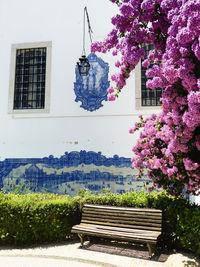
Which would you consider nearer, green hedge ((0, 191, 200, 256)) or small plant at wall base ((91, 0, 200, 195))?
small plant at wall base ((91, 0, 200, 195))

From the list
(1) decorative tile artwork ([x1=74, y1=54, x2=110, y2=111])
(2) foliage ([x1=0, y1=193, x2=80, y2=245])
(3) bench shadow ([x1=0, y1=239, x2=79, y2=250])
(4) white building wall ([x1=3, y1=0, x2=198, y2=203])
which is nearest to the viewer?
(3) bench shadow ([x1=0, y1=239, x2=79, y2=250])

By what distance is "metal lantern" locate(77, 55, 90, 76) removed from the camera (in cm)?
875

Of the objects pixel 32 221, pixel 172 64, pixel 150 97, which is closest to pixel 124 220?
pixel 32 221

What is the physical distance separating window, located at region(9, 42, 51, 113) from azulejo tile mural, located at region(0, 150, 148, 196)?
2161mm

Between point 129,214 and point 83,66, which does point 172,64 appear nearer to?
point 129,214

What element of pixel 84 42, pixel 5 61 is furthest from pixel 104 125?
pixel 5 61

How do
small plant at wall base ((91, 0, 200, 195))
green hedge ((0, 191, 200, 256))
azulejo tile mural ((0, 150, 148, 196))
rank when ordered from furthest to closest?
azulejo tile mural ((0, 150, 148, 196)) < green hedge ((0, 191, 200, 256)) < small plant at wall base ((91, 0, 200, 195))

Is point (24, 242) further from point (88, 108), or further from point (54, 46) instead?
point (54, 46)

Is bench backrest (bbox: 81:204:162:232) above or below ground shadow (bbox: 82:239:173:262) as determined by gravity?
above

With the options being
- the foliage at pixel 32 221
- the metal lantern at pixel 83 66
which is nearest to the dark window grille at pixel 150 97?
the metal lantern at pixel 83 66

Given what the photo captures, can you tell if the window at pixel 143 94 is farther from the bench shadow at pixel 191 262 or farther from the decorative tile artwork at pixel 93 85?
the bench shadow at pixel 191 262

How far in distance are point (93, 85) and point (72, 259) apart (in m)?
6.31

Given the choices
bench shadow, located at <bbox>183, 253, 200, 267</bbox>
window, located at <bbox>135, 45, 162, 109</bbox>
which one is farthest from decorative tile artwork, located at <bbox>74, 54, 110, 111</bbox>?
bench shadow, located at <bbox>183, 253, 200, 267</bbox>

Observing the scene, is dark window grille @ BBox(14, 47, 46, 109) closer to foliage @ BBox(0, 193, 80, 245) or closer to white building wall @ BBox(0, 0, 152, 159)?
white building wall @ BBox(0, 0, 152, 159)
